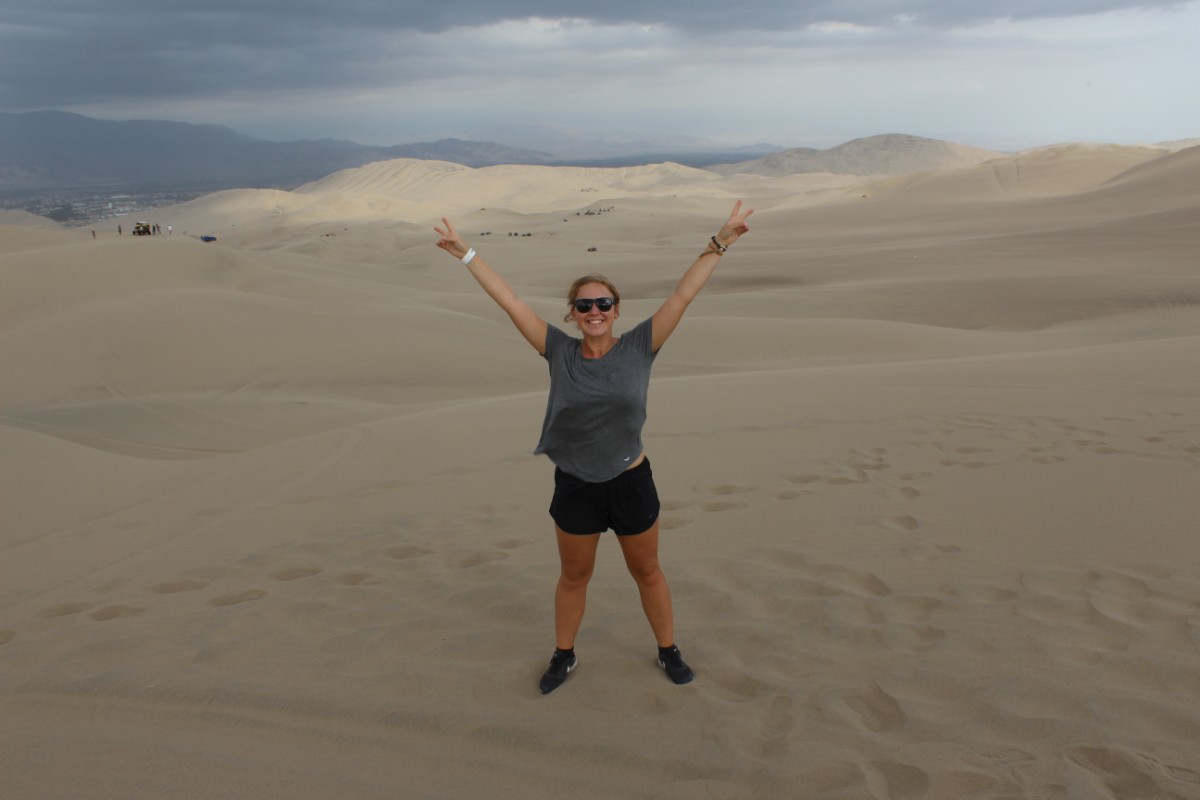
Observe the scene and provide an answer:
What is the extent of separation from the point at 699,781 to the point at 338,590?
87.3 inches

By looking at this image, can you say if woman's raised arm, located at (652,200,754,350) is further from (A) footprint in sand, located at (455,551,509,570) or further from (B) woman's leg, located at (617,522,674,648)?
(A) footprint in sand, located at (455,551,509,570)

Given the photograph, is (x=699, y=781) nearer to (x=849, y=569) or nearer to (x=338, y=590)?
(x=849, y=569)

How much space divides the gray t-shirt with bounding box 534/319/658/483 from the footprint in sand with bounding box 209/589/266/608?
1975mm

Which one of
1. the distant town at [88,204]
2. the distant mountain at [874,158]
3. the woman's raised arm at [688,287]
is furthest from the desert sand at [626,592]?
the distant mountain at [874,158]

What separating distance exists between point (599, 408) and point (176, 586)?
8.84 ft

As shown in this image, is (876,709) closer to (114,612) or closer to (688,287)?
(688,287)

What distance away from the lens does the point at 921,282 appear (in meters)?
18.1

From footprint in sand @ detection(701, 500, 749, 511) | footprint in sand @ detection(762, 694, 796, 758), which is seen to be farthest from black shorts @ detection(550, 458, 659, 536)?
footprint in sand @ detection(701, 500, 749, 511)

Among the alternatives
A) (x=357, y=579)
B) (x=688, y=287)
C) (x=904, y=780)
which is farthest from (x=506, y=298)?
(x=904, y=780)

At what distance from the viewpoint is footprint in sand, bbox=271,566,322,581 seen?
4266 mm

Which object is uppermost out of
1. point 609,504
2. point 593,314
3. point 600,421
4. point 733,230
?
point 733,230

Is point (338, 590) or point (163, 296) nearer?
point (338, 590)

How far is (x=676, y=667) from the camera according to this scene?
125 inches

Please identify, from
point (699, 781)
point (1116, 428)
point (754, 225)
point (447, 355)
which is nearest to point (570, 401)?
point (699, 781)
